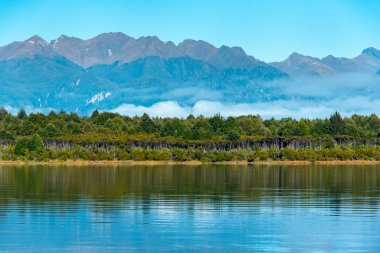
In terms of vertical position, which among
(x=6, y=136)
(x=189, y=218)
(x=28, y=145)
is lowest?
(x=189, y=218)

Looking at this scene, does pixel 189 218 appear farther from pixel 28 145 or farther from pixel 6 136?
pixel 6 136

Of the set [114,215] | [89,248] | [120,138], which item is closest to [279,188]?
[114,215]

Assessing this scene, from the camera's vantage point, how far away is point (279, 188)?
7919 cm

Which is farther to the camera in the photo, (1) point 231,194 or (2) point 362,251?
(1) point 231,194

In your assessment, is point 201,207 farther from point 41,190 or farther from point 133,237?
point 41,190

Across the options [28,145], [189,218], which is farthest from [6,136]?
[189,218]

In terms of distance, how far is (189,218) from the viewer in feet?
169

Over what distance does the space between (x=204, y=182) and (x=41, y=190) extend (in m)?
20.6

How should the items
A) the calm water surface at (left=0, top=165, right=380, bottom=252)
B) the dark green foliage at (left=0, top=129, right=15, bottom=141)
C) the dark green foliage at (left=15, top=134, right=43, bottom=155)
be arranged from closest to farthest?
the calm water surface at (left=0, top=165, right=380, bottom=252), the dark green foliage at (left=15, top=134, right=43, bottom=155), the dark green foliage at (left=0, top=129, right=15, bottom=141)

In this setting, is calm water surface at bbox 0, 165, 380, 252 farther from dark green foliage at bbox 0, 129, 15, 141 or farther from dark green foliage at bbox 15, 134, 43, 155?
dark green foliage at bbox 0, 129, 15, 141

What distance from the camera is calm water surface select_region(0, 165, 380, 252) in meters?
41.2

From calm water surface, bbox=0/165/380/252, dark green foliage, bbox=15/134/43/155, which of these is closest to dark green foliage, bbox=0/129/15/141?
dark green foliage, bbox=15/134/43/155

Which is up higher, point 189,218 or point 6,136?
point 6,136

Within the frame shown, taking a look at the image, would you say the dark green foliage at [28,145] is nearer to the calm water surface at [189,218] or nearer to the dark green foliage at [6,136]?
the dark green foliage at [6,136]
